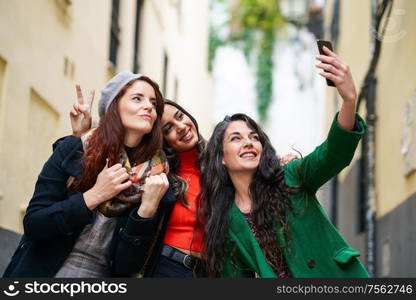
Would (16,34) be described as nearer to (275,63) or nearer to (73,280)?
(73,280)

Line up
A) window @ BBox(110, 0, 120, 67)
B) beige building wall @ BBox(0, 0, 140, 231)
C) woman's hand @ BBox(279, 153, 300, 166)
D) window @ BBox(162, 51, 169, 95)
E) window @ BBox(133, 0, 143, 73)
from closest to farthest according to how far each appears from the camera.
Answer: woman's hand @ BBox(279, 153, 300, 166) < beige building wall @ BBox(0, 0, 140, 231) < window @ BBox(110, 0, 120, 67) < window @ BBox(133, 0, 143, 73) < window @ BBox(162, 51, 169, 95)

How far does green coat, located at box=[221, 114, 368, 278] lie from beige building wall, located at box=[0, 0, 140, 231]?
2965 mm

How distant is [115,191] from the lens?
3576 millimetres

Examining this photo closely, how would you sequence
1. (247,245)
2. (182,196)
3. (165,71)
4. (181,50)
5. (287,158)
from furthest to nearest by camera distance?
1. (181,50)
2. (165,71)
3. (287,158)
4. (182,196)
5. (247,245)

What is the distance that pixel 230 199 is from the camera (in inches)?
159

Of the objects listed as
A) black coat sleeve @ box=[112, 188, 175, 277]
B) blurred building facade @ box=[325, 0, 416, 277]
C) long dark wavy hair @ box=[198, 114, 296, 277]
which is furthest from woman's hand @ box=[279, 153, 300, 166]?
blurred building facade @ box=[325, 0, 416, 277]

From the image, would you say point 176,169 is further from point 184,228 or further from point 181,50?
point 181,50

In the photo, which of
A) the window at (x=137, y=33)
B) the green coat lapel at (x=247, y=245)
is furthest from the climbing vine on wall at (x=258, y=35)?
the green coat lapel at (x=247, y=245)

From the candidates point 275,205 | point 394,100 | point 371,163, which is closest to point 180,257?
point 275,205

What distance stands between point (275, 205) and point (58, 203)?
1.18 m

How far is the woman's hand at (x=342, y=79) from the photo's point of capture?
3.53 metres

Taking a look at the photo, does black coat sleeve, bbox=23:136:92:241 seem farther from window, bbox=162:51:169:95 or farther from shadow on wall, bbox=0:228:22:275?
window, bbox=162:51:169:95

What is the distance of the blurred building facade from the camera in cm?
662

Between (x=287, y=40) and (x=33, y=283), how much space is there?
1728cm
